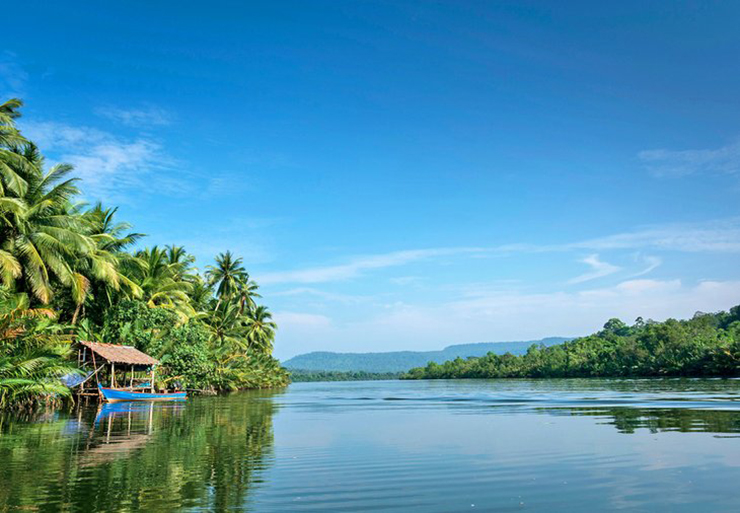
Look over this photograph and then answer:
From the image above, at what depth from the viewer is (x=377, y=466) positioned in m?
11.1

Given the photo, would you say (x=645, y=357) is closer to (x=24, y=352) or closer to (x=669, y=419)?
(x=669, y=419)

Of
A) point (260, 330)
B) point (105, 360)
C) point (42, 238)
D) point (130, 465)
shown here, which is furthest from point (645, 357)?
point (130, 465)

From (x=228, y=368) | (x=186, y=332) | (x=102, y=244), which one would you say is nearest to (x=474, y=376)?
(x=228, y=368)

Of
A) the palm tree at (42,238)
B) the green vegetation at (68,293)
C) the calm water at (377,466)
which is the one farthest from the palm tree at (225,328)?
the calm water at (377,466)

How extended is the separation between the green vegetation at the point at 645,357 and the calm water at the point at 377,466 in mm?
66747

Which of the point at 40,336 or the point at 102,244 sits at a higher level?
the point at 102,244

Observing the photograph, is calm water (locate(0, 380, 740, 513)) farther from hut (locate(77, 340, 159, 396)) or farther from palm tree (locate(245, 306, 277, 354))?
palm tree (locate(245, 306, 277, 354))

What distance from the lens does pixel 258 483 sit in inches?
354

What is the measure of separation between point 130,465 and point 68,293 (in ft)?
81.4

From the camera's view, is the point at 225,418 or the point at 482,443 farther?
the point at 225,418

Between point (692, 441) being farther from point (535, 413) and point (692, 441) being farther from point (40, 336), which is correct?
point (40, 336)

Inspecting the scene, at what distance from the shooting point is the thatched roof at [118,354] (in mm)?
28891

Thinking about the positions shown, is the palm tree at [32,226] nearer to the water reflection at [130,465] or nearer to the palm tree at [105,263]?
the palm tree at [105,263]

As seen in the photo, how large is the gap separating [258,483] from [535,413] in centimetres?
1764
